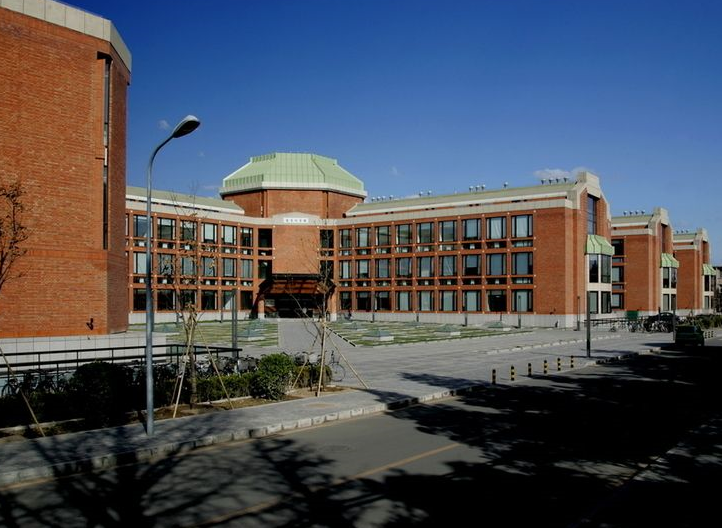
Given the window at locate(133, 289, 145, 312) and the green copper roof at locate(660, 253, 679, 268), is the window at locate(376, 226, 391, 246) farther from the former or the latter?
the green copper roof at locate(660, 253, 679, 268)

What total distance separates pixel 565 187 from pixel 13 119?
58.2 m

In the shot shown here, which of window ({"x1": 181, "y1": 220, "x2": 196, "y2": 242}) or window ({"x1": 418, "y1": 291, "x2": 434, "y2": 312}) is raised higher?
window ({"x1": 181, "y1": 220, "x2": 196, "y2": 242})

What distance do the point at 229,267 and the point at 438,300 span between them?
25.4 metres

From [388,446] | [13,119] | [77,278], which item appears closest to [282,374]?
[388,446]

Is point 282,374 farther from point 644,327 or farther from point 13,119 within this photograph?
point 644,327

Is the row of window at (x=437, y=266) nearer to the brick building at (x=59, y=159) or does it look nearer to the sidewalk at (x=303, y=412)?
the sidewalk at (x=303, y=412)

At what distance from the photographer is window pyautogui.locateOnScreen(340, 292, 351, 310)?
86688 mm

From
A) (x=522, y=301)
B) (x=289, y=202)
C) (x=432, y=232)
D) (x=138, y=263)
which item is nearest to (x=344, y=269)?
(x=289, y=202)

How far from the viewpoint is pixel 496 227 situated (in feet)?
236

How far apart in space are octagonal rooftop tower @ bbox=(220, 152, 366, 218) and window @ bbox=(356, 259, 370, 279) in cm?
752

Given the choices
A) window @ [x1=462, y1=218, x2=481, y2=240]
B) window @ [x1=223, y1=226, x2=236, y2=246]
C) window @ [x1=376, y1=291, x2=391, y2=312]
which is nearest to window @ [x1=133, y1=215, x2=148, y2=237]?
window @ [x1=223, y1=226, x2=236, y2=246]

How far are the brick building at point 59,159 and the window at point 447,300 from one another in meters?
51.7

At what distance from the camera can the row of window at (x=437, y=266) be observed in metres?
70.2

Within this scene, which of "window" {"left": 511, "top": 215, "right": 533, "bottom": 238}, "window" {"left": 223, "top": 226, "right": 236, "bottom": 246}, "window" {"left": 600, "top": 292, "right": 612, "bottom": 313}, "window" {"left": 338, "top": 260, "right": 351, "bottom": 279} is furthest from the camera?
"window" {"left": 338, "top": 260, "right": 351, "bottom": 279}
